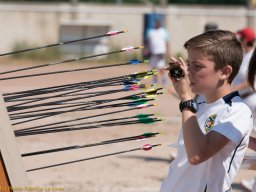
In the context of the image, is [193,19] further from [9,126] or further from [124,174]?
[9,126]

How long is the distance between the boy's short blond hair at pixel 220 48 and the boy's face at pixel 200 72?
0.07 ft

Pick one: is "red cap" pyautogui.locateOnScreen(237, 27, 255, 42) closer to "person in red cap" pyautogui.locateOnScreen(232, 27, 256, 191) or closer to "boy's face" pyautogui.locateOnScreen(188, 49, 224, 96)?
"person in red cap" pyautogui.locateOnScreen(232, 27, 256, 191)

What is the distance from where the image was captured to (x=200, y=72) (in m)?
3.30

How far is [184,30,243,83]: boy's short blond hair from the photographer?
3303mm

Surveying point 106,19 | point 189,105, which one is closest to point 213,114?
point 189,105

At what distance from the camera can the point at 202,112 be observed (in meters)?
3.49

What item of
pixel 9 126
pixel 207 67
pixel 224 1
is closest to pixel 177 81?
pixel 207 67

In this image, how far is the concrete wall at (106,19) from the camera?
2830cm

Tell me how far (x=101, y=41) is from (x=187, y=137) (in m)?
24.7

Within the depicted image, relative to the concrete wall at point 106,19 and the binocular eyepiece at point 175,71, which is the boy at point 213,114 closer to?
the binocular eyepiece at point 175,71

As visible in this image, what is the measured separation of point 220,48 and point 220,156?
478 mm

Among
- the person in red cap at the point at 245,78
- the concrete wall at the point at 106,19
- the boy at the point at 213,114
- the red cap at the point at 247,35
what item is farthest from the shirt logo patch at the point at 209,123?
the concrete wall at the point at 106,19

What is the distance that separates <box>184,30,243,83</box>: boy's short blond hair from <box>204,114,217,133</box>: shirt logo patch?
0.19 m

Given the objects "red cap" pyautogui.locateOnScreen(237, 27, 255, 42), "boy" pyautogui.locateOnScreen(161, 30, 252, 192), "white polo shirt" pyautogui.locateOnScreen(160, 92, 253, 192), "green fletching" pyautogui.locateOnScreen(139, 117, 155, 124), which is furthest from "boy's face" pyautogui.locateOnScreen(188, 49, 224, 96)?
"red cap" pyautogui.locateOnScreen(237, 27, 255, 42)
